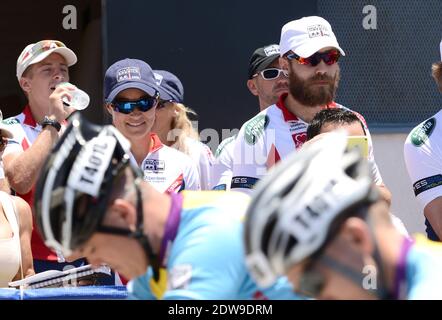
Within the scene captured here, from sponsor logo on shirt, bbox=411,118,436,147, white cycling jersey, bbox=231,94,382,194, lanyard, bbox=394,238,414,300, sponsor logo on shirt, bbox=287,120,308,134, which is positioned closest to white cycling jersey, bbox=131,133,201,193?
white cycling jersey, bbox=231,94,382,194

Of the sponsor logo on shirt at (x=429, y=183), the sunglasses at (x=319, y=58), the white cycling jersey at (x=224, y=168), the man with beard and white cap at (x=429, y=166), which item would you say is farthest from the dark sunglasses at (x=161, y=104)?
the sponsor logo on shirt at (x=429, y=183)

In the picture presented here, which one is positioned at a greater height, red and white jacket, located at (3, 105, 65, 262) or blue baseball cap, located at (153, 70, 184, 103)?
blue baseball cap, located at (153, 70, 184, 103)

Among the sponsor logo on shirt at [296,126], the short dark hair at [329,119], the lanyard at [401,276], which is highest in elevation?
the sponsor logo on shirt at [296,126]

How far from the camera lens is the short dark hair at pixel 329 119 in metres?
5.39

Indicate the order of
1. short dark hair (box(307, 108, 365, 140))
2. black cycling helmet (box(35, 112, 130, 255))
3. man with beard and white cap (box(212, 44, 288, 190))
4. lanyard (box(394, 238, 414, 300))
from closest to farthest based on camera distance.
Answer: lanyard (box(394, 238, 414, 300))
black cycling helmet (box(35, 112, 130, 255))
short dark hair (box(307, 108, 365, 140))
man with beard and white cap (box(212, 44, 288, 190))

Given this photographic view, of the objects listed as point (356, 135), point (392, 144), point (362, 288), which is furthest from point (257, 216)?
point (392, 144)

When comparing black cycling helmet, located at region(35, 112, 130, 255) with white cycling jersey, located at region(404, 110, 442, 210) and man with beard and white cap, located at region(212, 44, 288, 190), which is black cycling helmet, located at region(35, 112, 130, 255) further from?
man with beard and white cap, located at region(212, 44, 288, 190)

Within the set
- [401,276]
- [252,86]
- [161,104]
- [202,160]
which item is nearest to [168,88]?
[161,104]

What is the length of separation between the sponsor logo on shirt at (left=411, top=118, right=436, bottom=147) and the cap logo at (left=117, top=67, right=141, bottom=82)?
1565 mm

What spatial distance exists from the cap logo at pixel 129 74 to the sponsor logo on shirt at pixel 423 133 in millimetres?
1565

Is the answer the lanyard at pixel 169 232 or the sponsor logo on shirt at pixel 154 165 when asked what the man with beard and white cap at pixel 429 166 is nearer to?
the sponsor logo on shirt at pixel 154 165

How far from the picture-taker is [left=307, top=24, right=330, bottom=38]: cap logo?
603cm

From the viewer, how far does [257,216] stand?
7.77 ft

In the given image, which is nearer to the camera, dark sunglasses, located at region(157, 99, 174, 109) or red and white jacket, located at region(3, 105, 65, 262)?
red and white jacket, located at region(3, 105, 65, 262)
